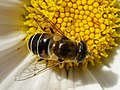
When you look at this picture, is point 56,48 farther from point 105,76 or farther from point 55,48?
point 105,76

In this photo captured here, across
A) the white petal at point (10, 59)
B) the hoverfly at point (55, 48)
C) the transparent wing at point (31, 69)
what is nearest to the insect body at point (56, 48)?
the hoverfly at point (55, 48)

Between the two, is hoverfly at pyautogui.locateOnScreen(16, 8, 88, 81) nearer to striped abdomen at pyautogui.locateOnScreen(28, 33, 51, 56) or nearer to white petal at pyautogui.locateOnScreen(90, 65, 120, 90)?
striped abdomen at pyautogui.locateOnScreen(28, 33, 51, 56)

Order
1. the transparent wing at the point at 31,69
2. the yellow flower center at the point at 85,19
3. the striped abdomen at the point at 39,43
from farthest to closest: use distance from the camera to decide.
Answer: the yellow flower center at the point at 85,19 → the transparent wing at the point at 31,69 → the striped abdomen at the point at 39,43

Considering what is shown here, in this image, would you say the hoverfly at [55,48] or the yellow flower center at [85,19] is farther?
the yellow flower center at [85,19]

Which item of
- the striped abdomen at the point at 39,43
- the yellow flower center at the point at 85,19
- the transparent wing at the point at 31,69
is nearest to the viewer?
the striped abdomen at the point at 39,43

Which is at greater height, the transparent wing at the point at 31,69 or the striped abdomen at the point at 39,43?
the striped abdomen at the point at 39,43

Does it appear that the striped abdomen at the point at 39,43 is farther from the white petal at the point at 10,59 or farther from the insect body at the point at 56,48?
the white petal at the point at 10,59

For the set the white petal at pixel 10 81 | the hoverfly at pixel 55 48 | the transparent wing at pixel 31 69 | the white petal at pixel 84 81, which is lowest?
the white petal at pixel 84 81

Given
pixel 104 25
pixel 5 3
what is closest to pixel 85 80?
pixel 104 25
